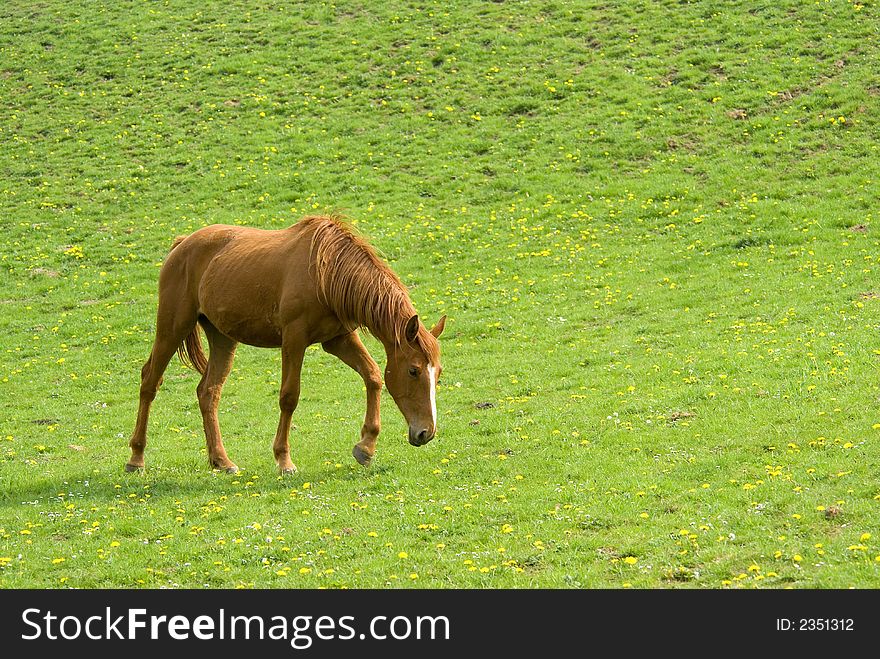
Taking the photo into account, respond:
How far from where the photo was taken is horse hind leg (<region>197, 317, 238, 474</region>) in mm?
13109

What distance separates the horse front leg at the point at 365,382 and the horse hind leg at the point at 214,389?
5.30ft

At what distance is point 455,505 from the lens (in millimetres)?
10477

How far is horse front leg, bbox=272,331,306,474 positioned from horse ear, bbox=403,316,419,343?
1676mm

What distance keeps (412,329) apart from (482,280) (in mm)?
11953

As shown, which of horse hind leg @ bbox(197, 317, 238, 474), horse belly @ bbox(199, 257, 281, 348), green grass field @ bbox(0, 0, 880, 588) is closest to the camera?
green grass field @ bbox(0, 0, 880, 588)

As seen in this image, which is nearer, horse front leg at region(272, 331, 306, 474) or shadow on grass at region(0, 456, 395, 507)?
shadow on grass at region(0, 456, 395, 507)

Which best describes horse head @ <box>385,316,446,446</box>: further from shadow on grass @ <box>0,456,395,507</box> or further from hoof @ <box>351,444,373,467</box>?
hoof @ <box>351,444,373,467</box>

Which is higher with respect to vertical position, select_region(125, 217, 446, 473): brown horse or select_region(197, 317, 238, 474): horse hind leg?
select_region(125, 217, 446, 473): brown horse

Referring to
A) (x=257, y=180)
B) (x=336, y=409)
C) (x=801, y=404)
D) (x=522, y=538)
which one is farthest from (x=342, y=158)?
(x=522, y=538)

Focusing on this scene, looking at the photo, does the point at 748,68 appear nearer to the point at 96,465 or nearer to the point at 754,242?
the point at 754,242

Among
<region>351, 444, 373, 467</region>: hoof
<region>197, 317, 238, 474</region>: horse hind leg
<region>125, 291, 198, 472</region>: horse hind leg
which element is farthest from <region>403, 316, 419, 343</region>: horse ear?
<region>125, 291, 198, 472</region>: horse hind leg

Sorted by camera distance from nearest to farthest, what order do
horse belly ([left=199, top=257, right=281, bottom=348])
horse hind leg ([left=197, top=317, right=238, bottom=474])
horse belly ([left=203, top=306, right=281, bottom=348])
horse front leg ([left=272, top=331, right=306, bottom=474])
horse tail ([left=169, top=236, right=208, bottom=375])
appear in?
horse front leg ([left=272, top=331, right=306, bottom=474]) → horse belly ([left=199, top=257, right=281, bottom=348]) → horse belly ([left=203, top=306, right=281, bottom=348]) → horse hind leg ([left=197, top=317, right=238, bottom=474]) → horse tail ([left=169, top=236, right=208, bottom=375])

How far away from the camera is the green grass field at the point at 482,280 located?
31.3ft
